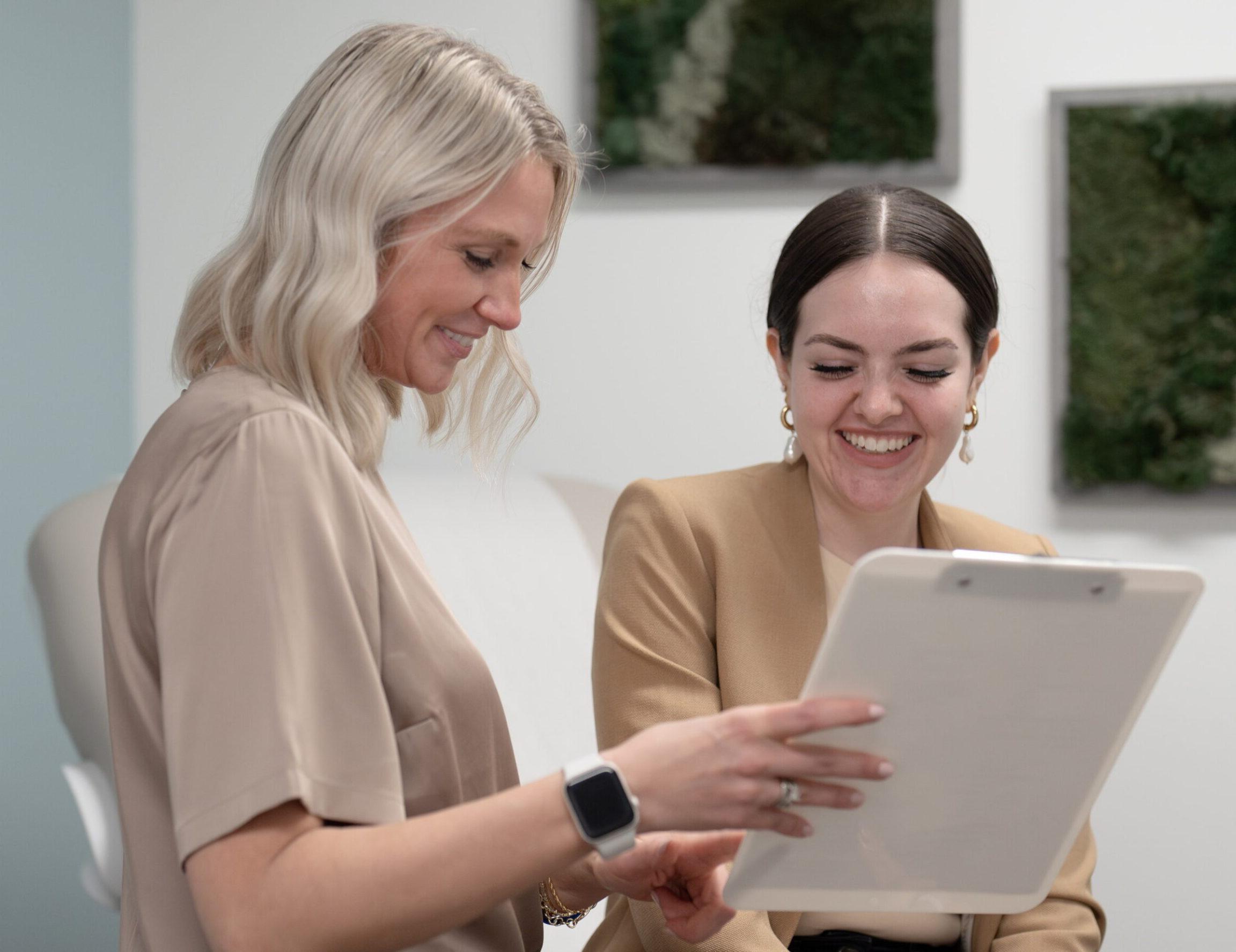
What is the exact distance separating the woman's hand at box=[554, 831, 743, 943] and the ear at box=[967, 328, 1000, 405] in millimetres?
617

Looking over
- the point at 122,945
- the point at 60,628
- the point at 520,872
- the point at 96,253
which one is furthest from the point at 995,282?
the point at 96,253

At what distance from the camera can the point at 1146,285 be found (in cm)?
219

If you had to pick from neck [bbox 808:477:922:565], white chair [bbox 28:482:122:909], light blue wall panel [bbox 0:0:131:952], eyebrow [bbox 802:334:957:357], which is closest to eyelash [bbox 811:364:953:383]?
eyebrow [bbox 802:334:957:357]

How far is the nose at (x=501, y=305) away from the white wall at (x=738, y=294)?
1179 millimetres

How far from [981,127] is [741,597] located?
3.89 ft

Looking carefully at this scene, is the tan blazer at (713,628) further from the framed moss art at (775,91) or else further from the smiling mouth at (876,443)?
the framed moss art at (775,91)

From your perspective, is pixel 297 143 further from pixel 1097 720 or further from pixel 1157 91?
pixel 1157 91

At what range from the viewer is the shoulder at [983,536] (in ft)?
5.32

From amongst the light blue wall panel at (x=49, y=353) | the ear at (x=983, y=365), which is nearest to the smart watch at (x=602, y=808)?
the ear at (x=983, y=365)

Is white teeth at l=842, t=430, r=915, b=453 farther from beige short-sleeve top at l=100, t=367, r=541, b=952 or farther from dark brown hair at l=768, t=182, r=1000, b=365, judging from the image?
beige short-sleeve top at l=100, t=367, r=541, b=952

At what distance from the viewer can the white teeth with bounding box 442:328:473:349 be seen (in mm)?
1142

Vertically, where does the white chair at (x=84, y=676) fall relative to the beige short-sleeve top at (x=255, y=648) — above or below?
below

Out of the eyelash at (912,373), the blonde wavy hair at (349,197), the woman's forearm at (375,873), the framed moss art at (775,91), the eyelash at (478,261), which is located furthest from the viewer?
the framed moss art at (775,91)

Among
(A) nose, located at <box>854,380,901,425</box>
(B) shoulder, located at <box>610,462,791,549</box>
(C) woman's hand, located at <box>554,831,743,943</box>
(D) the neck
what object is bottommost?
(C) woman's hand, located at <box>554,831,743,943</box>
